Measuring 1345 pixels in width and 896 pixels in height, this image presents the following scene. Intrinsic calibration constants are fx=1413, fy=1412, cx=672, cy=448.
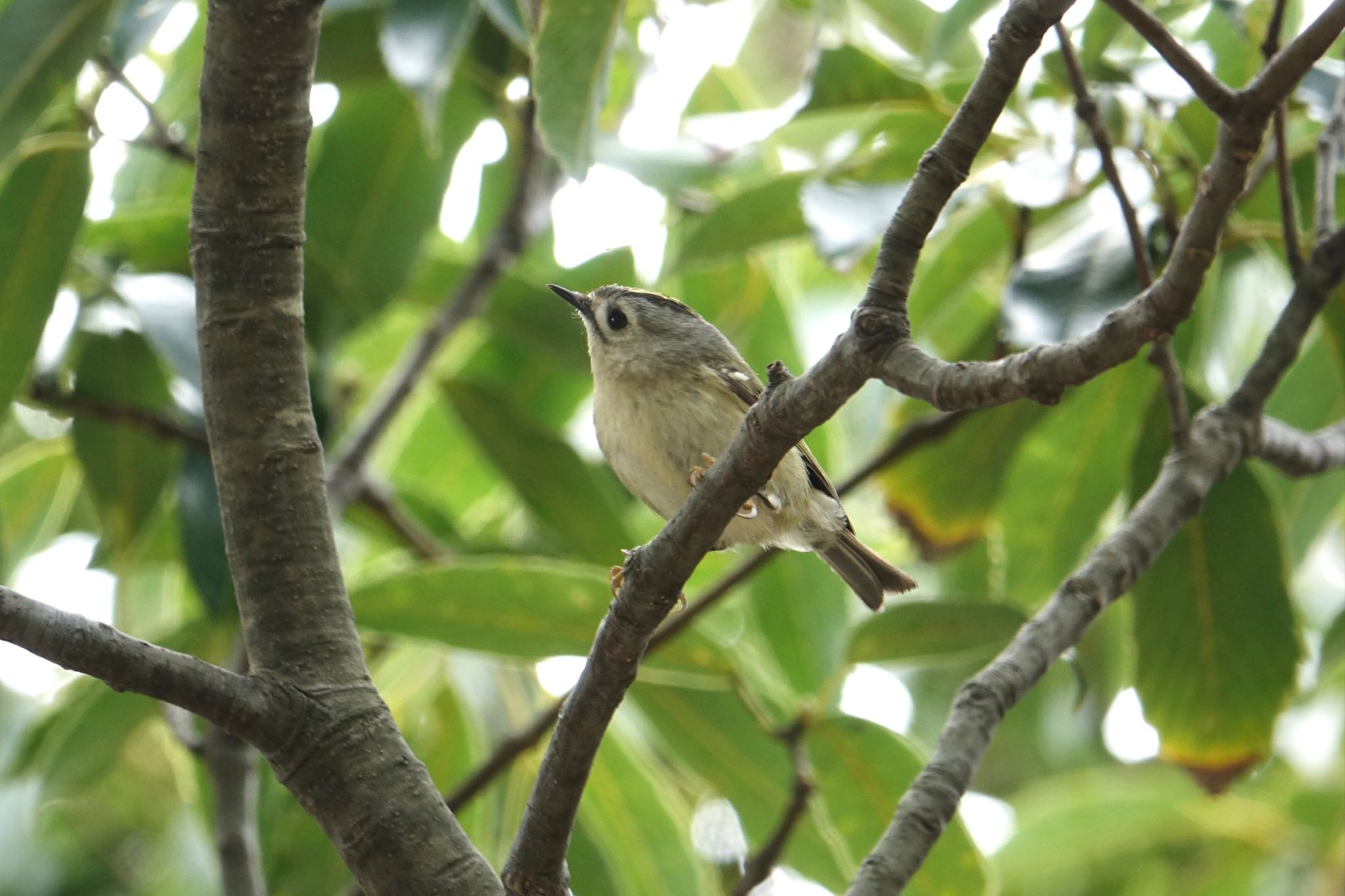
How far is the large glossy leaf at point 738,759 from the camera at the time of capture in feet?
9.23

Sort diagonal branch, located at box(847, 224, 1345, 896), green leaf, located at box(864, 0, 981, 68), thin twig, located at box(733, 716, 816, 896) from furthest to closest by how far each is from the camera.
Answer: green leaf, located at box(864, 0, 981, 68)
thin twig, located at box(733, 716, 816, 896)
diagonal branch, located at box(847, 224, 1345, 896)

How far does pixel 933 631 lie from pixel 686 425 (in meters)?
0.62

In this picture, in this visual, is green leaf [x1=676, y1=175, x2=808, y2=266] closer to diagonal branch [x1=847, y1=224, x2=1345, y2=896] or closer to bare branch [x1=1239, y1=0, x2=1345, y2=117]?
diagonal branch [x1=847, y1=224, x2=1345, y2=896]

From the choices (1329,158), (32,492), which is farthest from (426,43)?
(32,492)

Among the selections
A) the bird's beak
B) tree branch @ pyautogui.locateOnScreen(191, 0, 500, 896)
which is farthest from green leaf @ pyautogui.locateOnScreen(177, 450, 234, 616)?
tree branch @ pyautogui.locateOnScreen(191, 0, 500, 896)

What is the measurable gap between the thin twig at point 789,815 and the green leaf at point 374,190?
132 centimetres

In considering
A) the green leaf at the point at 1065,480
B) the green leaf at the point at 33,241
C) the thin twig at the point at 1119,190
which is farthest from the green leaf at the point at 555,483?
the thin twig at the point at 1119,190

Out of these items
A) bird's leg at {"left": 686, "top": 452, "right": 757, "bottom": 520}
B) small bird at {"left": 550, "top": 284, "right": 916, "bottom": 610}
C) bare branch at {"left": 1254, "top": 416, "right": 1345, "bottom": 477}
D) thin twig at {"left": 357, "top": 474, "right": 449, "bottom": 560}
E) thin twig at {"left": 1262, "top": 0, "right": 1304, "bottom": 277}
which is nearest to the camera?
thin twig at {"left": 1262, "top": 0, "right": 1304, "bottom": 277}

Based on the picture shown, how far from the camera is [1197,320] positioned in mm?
2725

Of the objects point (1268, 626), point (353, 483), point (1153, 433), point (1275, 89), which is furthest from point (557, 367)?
point (1275, 89)

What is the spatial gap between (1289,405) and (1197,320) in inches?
23.6

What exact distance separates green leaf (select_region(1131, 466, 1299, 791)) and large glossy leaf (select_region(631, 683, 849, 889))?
71cm

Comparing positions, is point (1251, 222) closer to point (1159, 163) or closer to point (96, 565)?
point (1159, 163)

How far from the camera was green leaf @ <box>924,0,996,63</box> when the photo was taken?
8.55ft
